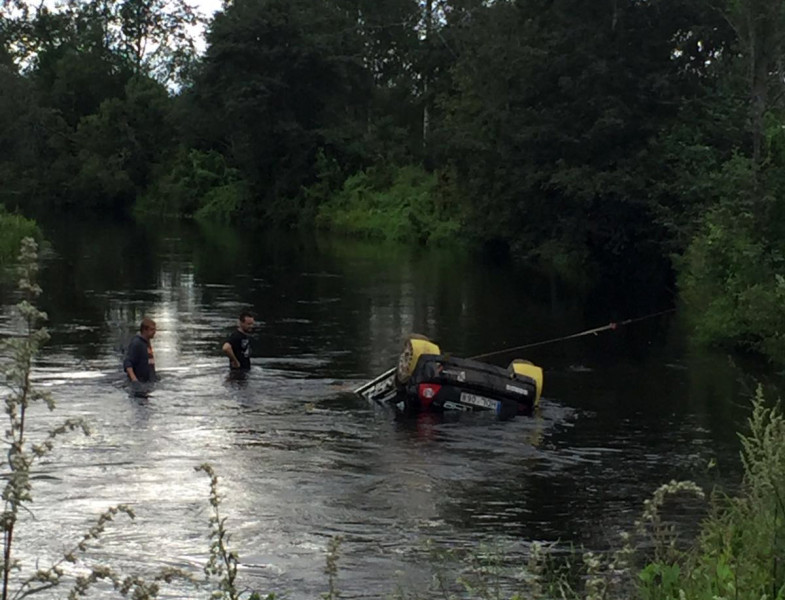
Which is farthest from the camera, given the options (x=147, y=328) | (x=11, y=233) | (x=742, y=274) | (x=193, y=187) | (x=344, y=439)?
(x=193, y=187)

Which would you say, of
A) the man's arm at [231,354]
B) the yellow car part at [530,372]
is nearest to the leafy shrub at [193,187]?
the man's arm at [231,354]

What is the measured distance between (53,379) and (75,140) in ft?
213

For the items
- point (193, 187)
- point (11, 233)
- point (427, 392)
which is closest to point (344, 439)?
point (427, 392)

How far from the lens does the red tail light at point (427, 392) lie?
17312mm

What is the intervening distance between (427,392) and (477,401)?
683 mm

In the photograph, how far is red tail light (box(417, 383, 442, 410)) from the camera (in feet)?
56.8

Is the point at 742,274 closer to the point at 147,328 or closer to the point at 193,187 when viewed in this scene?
the point at 147,328

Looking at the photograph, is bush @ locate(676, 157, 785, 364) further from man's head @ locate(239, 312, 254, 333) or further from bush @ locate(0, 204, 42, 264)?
bush @ locate(0, 204, 42, 264)

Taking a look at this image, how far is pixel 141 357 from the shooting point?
18625mm

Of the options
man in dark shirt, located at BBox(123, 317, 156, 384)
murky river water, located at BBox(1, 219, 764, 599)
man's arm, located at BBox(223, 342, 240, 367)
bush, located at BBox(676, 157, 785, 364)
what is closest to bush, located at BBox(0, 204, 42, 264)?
murky river water, located at BBox(1, 219, 764, 599)

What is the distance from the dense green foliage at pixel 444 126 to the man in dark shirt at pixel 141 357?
1103 cm

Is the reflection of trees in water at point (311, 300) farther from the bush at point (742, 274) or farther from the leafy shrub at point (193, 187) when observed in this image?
the leafy shrub at point (193, 187)

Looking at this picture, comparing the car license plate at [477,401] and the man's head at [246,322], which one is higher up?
the man's head at [246,322]

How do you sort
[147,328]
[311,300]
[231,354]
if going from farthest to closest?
[311,300] → [231,354] → [147,328]
